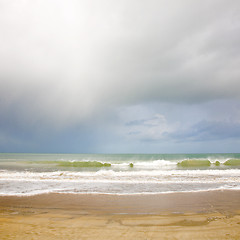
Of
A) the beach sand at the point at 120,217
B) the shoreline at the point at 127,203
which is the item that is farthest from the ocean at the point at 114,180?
the beach sand at the point at 120,217

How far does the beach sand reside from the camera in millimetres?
4844

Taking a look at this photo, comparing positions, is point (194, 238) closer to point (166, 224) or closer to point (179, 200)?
point (166, 224)

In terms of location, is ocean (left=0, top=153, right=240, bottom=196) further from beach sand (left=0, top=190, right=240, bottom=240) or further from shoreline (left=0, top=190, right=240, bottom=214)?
beach sand (left=0, top=190, right=240, bottom=240)

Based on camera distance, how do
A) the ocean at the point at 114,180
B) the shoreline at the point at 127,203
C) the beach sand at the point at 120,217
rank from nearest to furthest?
the beach sand at the point at 120,217 → the shoreline at the point at 127,203 → the ocean at the point at 114,180

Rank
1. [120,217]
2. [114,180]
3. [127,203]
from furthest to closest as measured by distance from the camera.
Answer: [114,180], [127,203], [120,217]

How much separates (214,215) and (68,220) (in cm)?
451

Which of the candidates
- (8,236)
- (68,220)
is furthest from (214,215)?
(8,236)

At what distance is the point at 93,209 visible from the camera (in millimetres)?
7230

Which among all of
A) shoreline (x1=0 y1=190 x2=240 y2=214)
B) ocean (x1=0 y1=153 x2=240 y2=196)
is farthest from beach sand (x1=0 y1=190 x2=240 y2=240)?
ocean (x1=0 y1=153 x2=240 y2=196)

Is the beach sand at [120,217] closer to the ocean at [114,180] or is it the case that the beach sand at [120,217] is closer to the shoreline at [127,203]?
the shoreline at [127,203]

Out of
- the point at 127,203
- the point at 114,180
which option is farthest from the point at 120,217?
the point at 114,180

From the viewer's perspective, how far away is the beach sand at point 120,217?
15.9 ft

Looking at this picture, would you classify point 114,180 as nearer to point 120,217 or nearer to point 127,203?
point 127,203

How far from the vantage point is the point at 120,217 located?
6188mm
